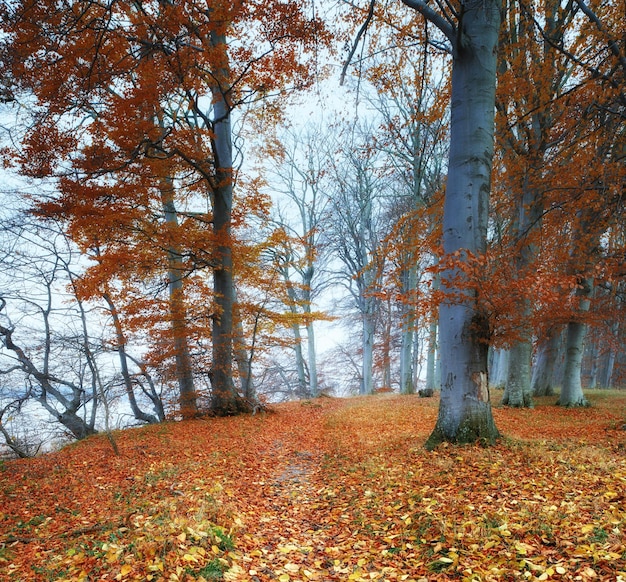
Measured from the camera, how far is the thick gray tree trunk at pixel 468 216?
16.7 feet

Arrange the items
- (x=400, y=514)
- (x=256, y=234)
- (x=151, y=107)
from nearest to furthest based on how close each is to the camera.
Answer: (x=400, y=514) < (x=151, y=107) < (x=256, y=234)

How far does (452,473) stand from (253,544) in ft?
7.36

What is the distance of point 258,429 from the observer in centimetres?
845

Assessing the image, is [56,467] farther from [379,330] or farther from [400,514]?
[379,330]

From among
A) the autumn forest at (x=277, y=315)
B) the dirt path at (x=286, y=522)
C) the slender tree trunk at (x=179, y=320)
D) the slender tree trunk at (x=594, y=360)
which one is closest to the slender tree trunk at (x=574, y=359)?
the autumn forest at (x=277, y=315)

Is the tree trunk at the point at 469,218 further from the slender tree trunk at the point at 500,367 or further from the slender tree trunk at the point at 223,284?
the slender tree trunk at the point at 500,367

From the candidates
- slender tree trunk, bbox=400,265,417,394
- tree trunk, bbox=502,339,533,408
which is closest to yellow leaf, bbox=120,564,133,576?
tree trunk, bbox=502,339,533,408

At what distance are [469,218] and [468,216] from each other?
0.03m

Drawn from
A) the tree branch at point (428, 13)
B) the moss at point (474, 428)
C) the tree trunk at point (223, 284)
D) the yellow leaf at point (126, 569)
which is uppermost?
the tree branch at point (428, 13)

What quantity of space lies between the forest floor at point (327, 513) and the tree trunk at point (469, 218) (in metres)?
0.42

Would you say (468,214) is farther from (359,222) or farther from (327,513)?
(359,222)

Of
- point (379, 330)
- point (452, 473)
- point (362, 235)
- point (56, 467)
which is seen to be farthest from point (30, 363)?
point (379, 330)

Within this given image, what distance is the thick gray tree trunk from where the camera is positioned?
16.7 ft

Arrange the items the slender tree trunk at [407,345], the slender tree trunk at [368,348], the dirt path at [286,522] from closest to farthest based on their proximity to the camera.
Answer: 1. the dirt path at [286,522]
2. the slender tree trunk at [407,345]
3. the slender tree trunk at [368,348]
